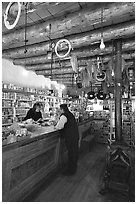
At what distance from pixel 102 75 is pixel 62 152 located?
142 inches

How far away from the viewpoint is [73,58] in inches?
206

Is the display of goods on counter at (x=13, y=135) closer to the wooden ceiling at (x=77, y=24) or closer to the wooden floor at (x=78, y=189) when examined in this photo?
the wooden floor at (x=78, y=189)

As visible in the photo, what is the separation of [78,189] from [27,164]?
1227 mm

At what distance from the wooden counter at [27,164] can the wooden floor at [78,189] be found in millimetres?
214

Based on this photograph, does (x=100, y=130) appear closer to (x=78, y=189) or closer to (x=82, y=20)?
(x=78, y=189)

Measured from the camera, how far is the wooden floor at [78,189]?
2.72 meters

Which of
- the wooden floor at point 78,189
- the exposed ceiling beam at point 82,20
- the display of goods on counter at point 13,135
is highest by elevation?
the exposed ceiling beam at point 82,20

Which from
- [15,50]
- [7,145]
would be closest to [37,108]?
[15,50]

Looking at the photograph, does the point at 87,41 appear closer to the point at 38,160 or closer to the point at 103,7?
the point at 103,7

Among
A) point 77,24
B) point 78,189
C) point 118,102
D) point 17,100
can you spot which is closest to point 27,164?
point 78,189

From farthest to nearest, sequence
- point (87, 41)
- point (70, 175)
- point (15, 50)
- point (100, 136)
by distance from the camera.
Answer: point (100, 136) < point (15, 50) < point (87, 41) < point (70, 175)

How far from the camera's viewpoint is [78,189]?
10.0 ft

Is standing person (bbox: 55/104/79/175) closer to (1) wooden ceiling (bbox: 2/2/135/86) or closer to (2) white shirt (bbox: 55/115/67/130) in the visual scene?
(2) white shirt (bbox: 55/115/67/130)

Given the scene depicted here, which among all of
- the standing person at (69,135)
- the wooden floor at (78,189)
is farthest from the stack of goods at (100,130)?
the standing person at (69,135)
